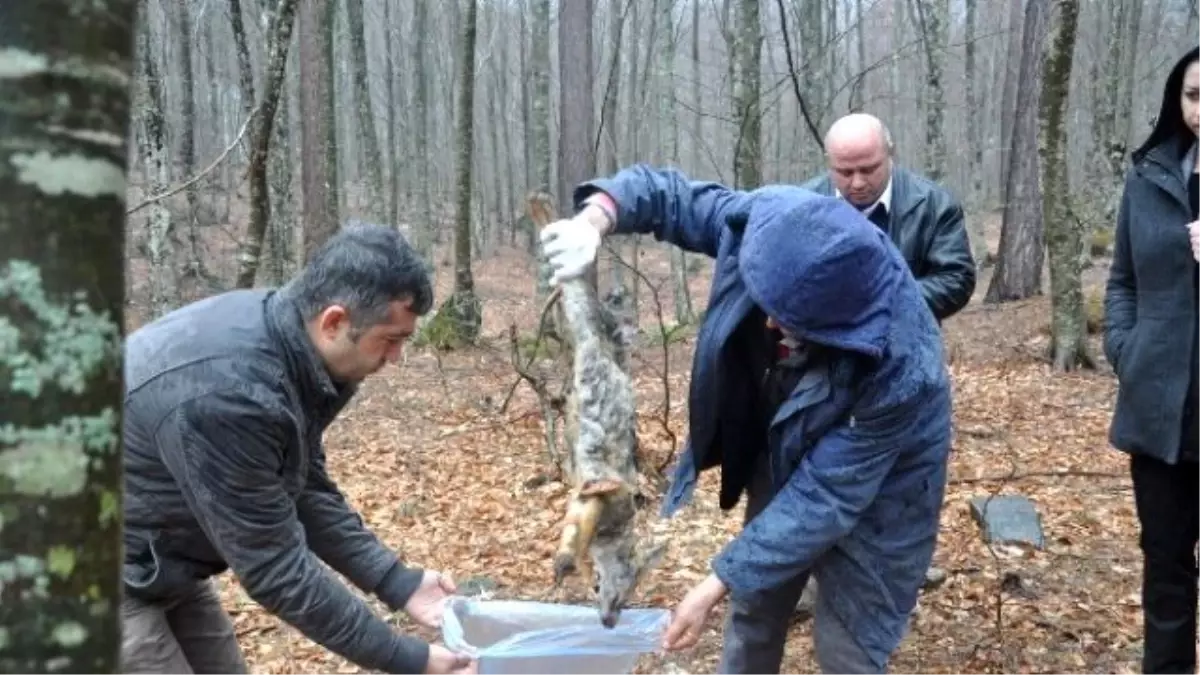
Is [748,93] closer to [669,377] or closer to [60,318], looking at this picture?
[669,377]

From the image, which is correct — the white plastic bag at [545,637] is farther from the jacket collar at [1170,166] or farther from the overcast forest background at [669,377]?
the jacket collar at [1170,166]

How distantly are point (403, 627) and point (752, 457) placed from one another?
2.04 metres

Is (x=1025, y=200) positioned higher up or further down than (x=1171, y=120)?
further down

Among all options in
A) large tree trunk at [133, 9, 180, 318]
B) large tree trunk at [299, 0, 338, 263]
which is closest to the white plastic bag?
large tree trunk at [133, 9, 180, 318]

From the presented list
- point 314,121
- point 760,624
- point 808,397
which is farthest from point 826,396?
point 314,121

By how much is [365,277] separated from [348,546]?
0.85 metres

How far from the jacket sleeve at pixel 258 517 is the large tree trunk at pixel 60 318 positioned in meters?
1.00

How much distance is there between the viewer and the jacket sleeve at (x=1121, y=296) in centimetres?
302

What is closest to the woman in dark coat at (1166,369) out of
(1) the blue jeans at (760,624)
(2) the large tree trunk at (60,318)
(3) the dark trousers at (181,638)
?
(1) the blue jeans at (760,624)

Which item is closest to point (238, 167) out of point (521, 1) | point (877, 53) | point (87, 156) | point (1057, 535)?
point (521, 1)

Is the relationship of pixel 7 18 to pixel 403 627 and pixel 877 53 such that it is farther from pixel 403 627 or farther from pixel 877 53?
pixel 877 53

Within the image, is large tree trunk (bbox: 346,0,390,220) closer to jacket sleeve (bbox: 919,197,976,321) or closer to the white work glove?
jacket sleeve (bbox: 919,197,976,321)

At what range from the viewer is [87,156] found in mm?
895

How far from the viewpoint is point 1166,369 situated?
2.83m
